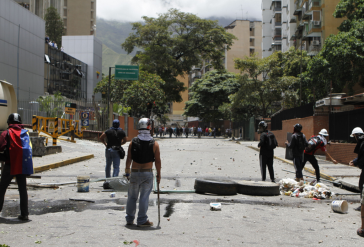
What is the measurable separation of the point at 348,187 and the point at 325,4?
36.6 metres

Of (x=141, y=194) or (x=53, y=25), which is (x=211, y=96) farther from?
(x=141, y=194)

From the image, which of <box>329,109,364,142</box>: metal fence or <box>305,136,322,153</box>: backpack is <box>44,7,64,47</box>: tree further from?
<box>305,136,322,153</box>: backpack

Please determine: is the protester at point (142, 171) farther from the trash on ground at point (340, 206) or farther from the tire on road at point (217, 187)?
the trash on ground at point (340, 206)

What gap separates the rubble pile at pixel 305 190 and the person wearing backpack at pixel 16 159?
19.6 feet

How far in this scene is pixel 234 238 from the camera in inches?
203

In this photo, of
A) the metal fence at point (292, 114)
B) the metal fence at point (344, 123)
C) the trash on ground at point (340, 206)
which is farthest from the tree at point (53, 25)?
the trash on ground at point (340, 206)

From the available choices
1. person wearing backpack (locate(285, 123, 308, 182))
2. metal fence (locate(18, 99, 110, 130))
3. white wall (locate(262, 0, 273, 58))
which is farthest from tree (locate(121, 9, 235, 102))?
person wearing backpack (locate(285, 123, 308, 182))

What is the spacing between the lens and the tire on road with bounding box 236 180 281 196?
877 cm

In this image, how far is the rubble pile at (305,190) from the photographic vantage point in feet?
28.3

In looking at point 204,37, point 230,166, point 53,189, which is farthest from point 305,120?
point 204,37

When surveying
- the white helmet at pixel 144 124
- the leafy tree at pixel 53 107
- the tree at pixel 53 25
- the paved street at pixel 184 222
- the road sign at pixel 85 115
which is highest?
the tree at pixel 53 25

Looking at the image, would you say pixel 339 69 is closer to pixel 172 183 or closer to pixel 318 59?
pixel 318 59

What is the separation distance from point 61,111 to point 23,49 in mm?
17991

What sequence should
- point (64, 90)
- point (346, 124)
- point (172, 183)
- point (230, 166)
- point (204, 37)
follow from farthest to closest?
point (64, 90)
point (204, 37)
point (346, 124)
point (230, 166)
point (172, 183)
